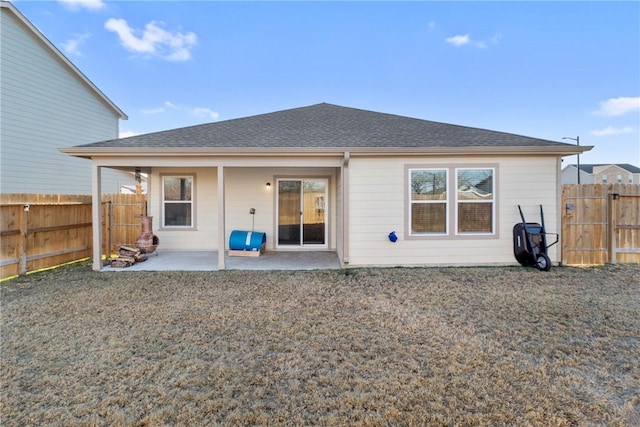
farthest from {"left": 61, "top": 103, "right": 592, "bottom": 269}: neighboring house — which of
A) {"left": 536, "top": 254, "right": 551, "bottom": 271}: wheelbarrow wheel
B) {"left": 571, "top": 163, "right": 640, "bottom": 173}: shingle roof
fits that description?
{"left": 571, "top": 163, "right": 640, "bottom": 173}: shingle roof

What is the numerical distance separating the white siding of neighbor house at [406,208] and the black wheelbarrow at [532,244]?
0.63 feet

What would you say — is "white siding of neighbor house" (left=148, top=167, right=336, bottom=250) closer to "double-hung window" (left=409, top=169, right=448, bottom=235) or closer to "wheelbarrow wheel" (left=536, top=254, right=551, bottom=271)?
"double-hung window" (left=409, top=169, right=448, bottom=235)

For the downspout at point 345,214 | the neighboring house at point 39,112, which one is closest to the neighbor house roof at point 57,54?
the neighboring house at point 39,112

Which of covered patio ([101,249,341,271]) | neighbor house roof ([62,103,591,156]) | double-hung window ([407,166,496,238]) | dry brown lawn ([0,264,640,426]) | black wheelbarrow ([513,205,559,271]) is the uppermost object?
neighbor house roof ([62,103,591,156])

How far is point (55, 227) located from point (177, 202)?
287 centimetres

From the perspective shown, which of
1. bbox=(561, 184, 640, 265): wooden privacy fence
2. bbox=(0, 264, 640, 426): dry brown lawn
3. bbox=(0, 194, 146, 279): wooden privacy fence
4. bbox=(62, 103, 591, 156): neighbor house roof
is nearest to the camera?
bbox=(0, 264, 640, 426): dry brown lawn

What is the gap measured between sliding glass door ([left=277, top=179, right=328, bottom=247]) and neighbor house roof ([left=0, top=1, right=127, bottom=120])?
368 inches

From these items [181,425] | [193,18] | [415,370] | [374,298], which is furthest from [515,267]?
[193,18]

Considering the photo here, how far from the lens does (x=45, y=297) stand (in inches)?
189

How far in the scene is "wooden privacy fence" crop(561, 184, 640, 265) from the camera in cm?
705

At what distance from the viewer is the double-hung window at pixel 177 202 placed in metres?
9.01

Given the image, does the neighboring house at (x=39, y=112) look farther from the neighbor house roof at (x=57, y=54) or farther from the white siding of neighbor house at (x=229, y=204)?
the white siding of neighbor house at (x=229, y=204)

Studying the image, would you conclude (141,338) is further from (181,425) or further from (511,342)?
(511,342)

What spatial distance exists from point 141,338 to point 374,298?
318 centimetres
